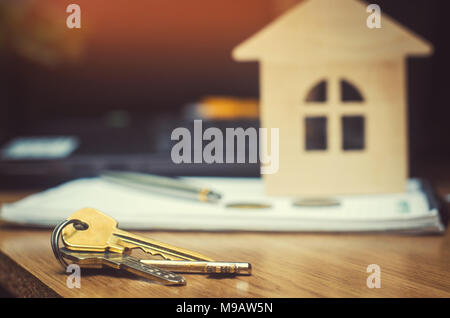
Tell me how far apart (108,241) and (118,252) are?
1cm

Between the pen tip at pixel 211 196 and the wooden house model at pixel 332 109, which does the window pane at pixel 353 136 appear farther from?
the pen tip at pixel 211 196

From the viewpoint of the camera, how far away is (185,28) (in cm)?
132

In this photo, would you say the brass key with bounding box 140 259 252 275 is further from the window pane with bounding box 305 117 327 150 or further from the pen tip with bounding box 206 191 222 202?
the window pane with bounding box 305 117 327 150

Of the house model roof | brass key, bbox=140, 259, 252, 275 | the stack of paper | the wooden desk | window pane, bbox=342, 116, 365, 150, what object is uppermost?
the house model roof

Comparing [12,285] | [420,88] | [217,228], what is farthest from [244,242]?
[420,88]

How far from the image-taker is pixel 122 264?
0.92 feet

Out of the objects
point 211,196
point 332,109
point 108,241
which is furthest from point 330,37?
point 108,241

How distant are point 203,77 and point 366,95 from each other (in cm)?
91

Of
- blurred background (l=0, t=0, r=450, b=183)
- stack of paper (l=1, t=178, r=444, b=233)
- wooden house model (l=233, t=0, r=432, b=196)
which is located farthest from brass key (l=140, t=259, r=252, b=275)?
blurred background (l=0, t=0, r=450, b=183)

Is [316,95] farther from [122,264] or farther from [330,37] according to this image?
[122,264]

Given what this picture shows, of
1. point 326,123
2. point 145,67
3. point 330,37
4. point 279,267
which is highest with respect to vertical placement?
point 145,67

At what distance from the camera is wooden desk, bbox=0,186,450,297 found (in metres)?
0.25

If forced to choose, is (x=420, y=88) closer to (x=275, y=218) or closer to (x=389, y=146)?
(x=389, y=146)

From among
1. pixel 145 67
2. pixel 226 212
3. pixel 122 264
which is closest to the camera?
pixel 122 264
